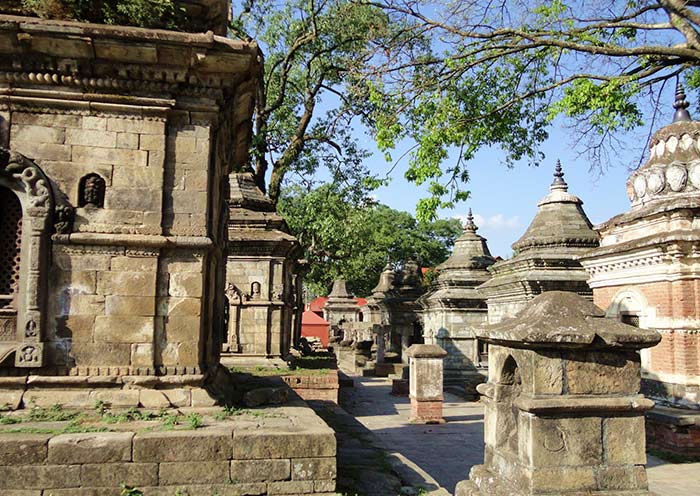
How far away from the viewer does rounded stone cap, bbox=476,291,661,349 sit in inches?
159

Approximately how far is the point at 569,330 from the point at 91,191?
14.5 feet

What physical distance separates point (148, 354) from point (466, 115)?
656 cm

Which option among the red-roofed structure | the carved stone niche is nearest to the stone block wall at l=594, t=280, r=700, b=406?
the carved stone niche

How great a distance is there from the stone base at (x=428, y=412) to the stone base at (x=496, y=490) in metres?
8.81

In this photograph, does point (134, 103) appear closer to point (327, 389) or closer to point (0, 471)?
point (0, 471)

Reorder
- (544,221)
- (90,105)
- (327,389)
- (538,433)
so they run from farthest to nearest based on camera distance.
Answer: (544,221)
(327,389)
(90,105)
(538,433)

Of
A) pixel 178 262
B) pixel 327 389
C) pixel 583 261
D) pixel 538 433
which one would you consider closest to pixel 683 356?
pixel 583 261

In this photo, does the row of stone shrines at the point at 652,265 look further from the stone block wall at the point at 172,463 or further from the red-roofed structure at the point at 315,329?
the red-roofed structure at the point at 315,329

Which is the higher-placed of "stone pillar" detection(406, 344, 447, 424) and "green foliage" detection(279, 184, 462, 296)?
"green foliage" detection(279, 184, 462, 296)

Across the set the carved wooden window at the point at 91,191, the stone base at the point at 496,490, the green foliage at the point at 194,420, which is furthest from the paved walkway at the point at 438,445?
the carved wooden window at the point at 91,191

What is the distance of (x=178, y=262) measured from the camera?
6035mm

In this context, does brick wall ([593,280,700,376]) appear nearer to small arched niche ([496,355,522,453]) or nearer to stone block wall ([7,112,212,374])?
small arched niche ([496,355,522,453])

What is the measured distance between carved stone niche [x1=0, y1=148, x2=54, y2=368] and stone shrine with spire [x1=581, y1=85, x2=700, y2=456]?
9.41 meters

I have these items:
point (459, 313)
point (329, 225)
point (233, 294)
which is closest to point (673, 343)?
point (233, 294)
